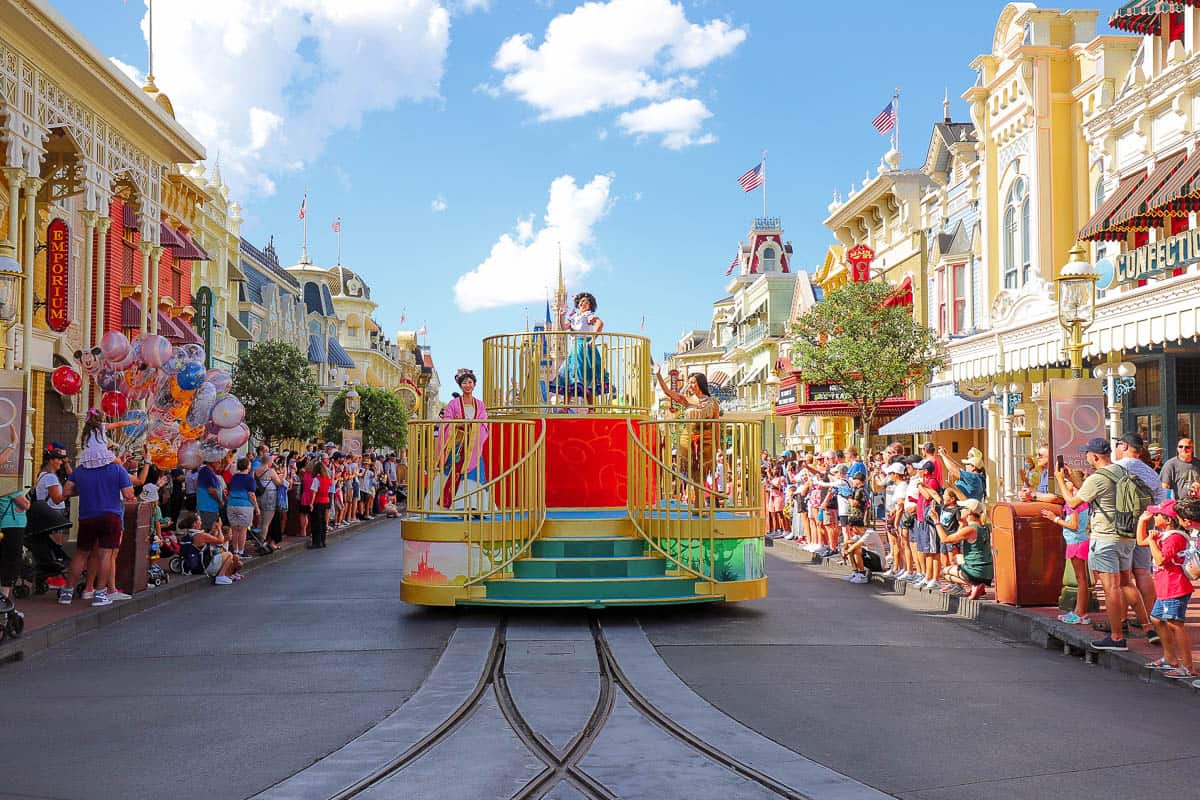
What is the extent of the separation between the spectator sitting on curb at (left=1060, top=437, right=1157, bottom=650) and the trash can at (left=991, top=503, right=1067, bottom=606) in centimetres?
195

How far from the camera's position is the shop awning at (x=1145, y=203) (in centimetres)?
1677

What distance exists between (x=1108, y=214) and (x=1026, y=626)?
399 inches

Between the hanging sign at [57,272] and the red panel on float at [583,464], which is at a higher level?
the hanging sign at [57,272]

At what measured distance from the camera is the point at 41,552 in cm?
1232

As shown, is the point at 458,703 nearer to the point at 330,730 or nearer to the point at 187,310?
the point at 330,730

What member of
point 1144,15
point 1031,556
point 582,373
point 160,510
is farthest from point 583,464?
point 1144,15

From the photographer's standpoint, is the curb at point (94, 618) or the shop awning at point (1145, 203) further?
the shop awning at point (1145, 203)

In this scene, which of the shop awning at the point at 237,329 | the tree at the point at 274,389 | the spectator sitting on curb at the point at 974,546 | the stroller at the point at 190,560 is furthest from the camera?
the shop awning at the point at 237,329

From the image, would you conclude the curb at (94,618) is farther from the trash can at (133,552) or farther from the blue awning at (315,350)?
the blue awning at (315,350)

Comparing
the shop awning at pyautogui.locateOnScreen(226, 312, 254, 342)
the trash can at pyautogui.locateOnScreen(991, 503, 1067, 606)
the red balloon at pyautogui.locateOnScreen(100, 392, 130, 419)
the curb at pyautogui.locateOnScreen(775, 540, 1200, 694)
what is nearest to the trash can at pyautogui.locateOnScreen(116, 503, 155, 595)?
the red balloon at pyautogui.locateOnScreen(100, 392, 130, 419)

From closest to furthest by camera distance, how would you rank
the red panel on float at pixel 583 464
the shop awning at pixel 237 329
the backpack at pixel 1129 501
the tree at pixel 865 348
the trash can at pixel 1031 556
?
the backpack at pixel 1129 501
the trash can at pixel 1031 556
the red panel on float at pixel 583 464
the tree at pixel 865 348
the shop awning at pixel 237 329

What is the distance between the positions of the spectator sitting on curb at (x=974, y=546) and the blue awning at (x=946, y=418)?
12617 millimetres

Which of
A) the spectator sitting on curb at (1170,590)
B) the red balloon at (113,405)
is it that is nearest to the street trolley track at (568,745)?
the spectator sitting on curb at (1170,590)

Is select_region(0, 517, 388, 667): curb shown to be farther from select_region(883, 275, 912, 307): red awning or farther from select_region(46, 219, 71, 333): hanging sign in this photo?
select_region(883, 275, 912, 307): red awning
